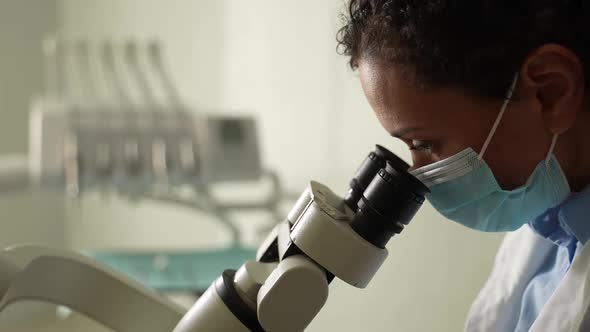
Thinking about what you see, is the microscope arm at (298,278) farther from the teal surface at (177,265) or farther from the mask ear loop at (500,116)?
the teal surface at (177,265)

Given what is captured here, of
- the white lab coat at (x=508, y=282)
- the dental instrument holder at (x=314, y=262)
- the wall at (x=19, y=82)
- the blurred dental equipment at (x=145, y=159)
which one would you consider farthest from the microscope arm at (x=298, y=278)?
the wall at (x=19, y=82)

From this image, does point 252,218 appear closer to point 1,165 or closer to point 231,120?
point 231,120

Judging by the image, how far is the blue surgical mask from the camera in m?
0.62

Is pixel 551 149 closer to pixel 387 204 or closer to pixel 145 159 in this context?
pixel 387 204

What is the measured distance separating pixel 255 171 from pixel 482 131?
832mm

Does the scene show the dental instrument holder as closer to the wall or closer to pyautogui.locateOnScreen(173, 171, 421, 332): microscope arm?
pyautogui.locateOnScreen(173, 171, 421, 332): microscope arm

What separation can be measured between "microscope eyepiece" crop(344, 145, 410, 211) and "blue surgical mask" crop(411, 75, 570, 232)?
3cm

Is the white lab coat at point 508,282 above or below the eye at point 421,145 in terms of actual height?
below

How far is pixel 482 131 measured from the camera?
611 mm

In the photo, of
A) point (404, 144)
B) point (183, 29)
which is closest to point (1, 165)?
point (404, 144)

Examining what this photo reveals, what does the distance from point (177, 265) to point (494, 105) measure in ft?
3.06

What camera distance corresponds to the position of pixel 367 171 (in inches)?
24.9

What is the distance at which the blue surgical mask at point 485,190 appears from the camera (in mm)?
621

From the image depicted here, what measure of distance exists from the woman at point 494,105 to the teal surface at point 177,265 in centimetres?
76
